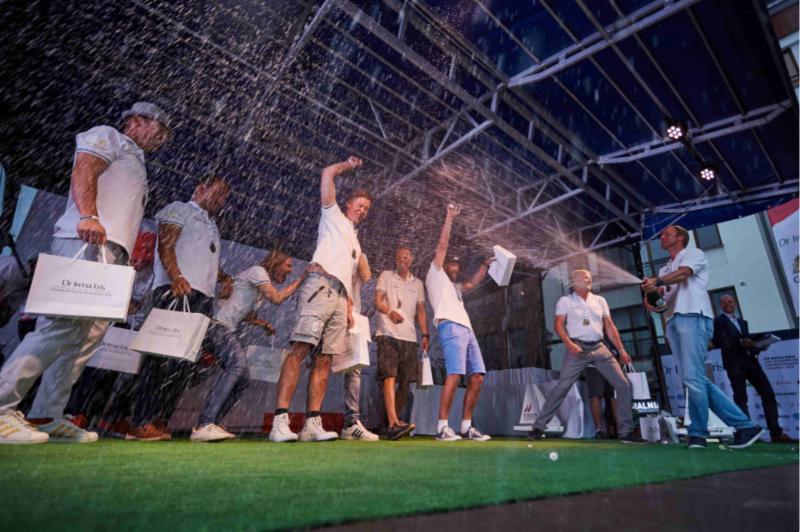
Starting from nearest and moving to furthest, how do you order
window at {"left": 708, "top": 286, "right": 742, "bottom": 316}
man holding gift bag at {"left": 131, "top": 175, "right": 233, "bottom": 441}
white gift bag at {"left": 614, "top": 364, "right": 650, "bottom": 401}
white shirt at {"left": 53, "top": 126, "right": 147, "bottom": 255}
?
1. white shirt at {"left": 53, "top": 126, "right": 147, "bottom": 255}
2. man holding gift bag at {"left": 131, "top": 175, "right": 233, "bottom": 441}
3. white gift bag at {"left": 614, "top": 364, "right": 650, "bottom": 401}
4. window at {"left": 708, "top": 286, "right": 742, "bottom": 316}

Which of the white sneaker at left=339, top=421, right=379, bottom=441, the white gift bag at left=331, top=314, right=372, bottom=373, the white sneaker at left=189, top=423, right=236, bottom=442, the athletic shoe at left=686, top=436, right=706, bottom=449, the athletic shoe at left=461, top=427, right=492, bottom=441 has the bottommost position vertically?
the white sneaker at left=189, top=423, right=236, bottom=442

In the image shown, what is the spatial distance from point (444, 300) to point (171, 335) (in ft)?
9.78

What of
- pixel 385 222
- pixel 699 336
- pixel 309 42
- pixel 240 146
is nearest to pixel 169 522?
pixel 699 336

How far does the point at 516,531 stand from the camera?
33.3 inches

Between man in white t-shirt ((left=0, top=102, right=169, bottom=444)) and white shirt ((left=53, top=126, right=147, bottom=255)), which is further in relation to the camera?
white shirt ((left=53, top=126, right=147, bottom=255))

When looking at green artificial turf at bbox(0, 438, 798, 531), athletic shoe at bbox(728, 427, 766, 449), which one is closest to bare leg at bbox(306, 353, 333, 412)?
green artificial turf at bbox(0, 438, 798, 531)

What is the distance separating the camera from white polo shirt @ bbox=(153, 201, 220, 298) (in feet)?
11.3

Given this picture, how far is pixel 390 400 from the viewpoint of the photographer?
180 inches

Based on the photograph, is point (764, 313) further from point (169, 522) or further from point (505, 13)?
point (169, 522)

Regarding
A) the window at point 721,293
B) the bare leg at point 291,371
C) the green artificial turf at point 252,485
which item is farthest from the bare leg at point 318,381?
the window at point 721,293

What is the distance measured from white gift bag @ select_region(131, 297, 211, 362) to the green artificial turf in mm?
829

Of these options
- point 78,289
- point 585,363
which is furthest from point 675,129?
point 78,289

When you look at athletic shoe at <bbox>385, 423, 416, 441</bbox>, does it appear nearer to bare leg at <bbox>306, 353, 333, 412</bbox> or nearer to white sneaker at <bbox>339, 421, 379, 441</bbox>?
white sneaker at <bbox>339, 421, 379, 441</bbox>

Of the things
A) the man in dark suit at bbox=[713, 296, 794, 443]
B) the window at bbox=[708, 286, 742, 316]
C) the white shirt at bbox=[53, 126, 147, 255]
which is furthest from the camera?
the window at bbox=[708, 286, 742, 316]
